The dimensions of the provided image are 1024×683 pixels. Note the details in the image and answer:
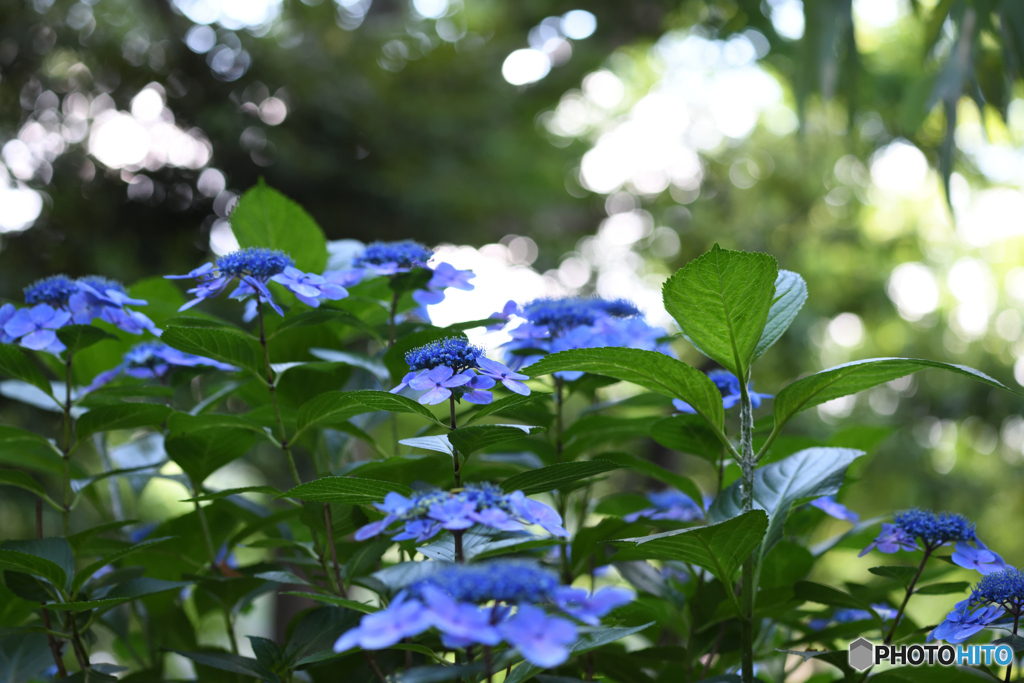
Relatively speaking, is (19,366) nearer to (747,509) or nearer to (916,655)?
(747,509)

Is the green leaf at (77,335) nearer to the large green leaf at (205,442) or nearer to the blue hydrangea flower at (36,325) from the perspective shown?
the blue hydrangea flower at (36,325)

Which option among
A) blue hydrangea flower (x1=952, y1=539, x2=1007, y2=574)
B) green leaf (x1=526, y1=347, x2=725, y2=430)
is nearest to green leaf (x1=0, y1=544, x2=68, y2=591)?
green leaf (x1=526, y1=347, x2=725, y2=430)

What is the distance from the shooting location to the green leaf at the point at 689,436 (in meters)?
0.78

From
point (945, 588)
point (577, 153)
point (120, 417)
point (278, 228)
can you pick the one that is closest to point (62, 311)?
point (120, 417)

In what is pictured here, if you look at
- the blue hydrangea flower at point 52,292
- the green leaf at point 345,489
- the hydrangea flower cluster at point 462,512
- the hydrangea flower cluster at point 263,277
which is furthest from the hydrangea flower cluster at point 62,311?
the hydrangea flower cluster at point 462,512

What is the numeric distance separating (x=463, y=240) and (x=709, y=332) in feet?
13.9

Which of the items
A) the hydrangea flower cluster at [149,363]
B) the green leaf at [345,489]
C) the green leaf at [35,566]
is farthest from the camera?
the hydrangea flower cluster at [149,363]

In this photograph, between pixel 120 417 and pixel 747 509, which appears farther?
pixel 120 417

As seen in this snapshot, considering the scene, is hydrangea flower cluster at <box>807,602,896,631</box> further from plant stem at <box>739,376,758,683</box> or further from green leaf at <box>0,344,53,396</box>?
green leaf at <box>0,344,53,396</box>

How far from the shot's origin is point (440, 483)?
79cm

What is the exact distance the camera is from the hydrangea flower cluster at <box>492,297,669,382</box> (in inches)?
31.6

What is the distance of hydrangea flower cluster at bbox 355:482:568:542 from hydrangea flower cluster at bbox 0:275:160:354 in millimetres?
471

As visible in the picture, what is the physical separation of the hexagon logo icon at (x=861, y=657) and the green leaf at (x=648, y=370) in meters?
0.25

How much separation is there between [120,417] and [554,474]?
1.59ft
